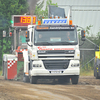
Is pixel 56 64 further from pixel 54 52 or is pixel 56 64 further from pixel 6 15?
pixel 6 15

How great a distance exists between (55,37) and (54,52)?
26.9 inches

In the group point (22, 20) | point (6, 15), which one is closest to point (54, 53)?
point (22, 20)

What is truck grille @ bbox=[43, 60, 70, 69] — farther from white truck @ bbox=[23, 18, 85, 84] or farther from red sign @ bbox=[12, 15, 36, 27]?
red sign @ bbox=[12, 15, 36, 27]

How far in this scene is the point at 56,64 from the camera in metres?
14.8

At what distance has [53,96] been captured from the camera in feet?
36.2

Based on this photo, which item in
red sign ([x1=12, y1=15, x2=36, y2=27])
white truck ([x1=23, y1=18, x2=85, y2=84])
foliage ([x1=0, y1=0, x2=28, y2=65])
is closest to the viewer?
white truck ([x1=23, y1=18, x2=85, y2=84])

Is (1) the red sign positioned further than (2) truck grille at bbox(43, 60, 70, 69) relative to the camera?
Yes

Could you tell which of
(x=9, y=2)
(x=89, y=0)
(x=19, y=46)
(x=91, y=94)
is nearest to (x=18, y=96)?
(x=91, y=94)

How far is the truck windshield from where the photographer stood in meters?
14.7

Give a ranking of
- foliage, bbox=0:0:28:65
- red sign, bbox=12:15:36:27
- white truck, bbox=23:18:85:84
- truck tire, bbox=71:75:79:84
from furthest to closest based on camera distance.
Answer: foliage, bbox=0:0:28:65
red sign, bbox=12:15:36:27
truck tire, bbox=71:75:79:84
white truck, bbox=23:18:85:84

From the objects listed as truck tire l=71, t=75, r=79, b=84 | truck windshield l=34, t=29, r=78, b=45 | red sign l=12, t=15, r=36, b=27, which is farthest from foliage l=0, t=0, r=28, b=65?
truck windshield l=34, t=29, r=78, b=45

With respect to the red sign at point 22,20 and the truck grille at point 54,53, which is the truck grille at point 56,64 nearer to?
the truck grille at point 54,53

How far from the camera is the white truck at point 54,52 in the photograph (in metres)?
14.7

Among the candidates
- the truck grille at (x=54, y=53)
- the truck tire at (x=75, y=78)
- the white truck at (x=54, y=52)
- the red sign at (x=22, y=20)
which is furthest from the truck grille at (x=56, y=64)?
the red sign at (x=22, y=20)
